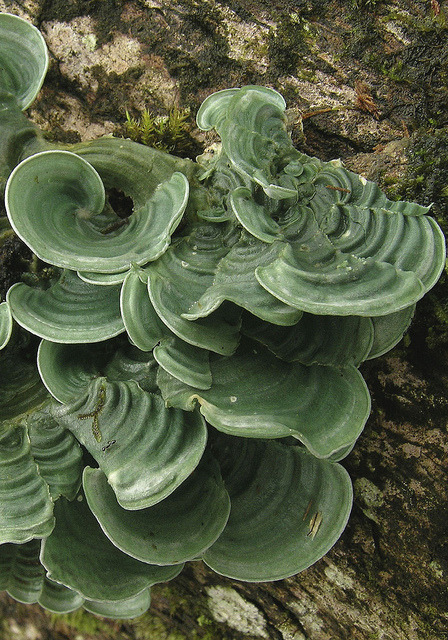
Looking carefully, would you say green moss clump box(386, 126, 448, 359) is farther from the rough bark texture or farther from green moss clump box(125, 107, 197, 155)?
green moss clump box(125, 107, 197, 155)

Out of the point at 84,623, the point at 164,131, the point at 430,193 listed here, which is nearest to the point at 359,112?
the point at 430,193

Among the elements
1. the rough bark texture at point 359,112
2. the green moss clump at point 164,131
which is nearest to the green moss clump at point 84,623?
the rough bark texture at point 359,112

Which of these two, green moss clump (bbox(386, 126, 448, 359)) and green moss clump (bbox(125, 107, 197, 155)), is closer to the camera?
green moss clump (bbox(386, 126, 448, 359))

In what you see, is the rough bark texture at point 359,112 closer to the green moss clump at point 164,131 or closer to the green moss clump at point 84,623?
the green moss clump at point 164,131

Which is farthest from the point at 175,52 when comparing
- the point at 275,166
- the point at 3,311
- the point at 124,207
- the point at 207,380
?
the point at 207,380

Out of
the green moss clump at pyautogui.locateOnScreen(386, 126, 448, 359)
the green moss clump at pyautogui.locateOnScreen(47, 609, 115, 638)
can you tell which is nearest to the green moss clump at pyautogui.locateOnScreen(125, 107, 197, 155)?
the green moss clump at pyautogui.locateOnScreen(386, 126, 448, 359)

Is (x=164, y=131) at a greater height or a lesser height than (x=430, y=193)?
lesser

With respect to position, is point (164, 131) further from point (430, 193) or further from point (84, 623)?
point (84, 623)

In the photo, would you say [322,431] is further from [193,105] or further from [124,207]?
[193,105]
